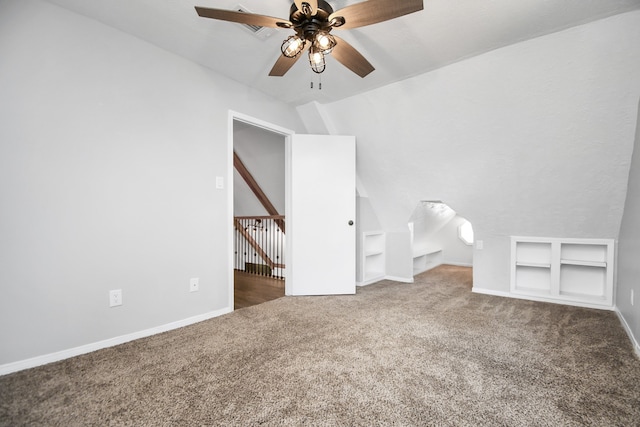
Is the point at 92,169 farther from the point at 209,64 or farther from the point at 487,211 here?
the point at 487,211

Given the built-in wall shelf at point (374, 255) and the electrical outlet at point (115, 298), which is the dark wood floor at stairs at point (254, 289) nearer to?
the electrical outlet at point (115, 298)

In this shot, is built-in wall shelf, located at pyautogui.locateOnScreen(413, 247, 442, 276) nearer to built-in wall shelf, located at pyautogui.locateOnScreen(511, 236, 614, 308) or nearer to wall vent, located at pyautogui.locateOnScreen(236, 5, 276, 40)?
built-in wall shelf, located at pyautogui.locateOnScreen(511, 236, 614, 308)

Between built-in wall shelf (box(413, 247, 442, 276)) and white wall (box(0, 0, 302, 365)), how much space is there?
3163 millimetres

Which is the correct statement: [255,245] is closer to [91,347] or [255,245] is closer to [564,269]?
[91,347]

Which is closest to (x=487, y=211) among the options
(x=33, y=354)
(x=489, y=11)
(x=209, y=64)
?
(x=489, y=11)

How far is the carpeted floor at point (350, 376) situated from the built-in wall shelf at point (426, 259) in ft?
6.63

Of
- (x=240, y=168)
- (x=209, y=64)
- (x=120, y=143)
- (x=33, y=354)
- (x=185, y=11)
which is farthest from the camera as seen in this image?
(x=240, y=168)

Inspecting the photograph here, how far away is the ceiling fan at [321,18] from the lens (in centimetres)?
142

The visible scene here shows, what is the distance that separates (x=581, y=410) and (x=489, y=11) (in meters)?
2.34

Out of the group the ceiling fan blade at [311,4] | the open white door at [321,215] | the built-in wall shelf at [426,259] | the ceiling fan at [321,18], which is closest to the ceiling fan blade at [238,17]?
the ceiling fan at [321,18]

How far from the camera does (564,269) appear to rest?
128 inches

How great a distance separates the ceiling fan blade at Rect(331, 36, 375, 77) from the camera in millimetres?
1761

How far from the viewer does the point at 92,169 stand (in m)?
2.02

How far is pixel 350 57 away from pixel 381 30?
423 millimetres
